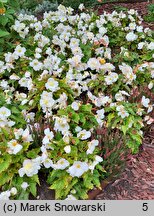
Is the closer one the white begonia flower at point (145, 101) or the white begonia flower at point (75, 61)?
the white begonia flower at point (145, 101)

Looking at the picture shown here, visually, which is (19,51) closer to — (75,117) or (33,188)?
(75,117)

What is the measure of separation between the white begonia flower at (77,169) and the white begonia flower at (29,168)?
274 millimetres

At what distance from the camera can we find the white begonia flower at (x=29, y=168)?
136 inches

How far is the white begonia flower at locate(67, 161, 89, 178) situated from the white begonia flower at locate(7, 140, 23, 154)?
0.45m

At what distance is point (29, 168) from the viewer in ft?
11.4

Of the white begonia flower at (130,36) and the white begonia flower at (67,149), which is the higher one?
the white begonia flower at (130,36)

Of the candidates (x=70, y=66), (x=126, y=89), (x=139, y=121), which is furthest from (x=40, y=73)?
(x=139, y=121)

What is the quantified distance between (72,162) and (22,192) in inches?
19.0

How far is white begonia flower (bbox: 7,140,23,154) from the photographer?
138 inches

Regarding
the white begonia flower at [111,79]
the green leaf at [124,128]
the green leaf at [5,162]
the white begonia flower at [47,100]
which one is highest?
the white begonia flower at [47,100]

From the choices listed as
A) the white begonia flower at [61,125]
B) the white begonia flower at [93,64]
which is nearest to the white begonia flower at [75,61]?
the white begonia flower at [93,64]

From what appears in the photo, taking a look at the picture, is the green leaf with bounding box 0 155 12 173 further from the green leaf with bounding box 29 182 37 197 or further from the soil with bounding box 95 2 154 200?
the soil with bounding box 95 2 154 200

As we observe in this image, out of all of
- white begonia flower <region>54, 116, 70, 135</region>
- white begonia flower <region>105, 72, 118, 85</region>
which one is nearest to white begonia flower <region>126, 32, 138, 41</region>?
white begonia flower <region>105, 72, 118, 85</region>

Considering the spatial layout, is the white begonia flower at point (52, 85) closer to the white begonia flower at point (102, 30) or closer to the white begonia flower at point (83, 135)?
the white begonia flower at point (83, 135)
